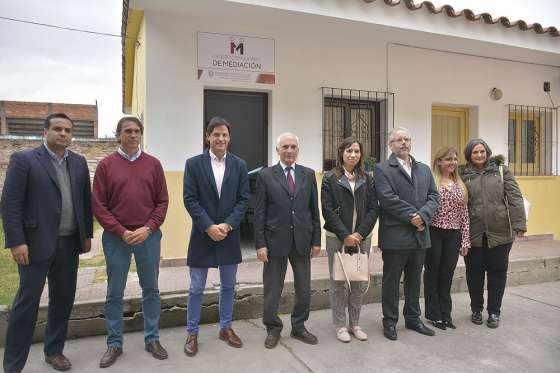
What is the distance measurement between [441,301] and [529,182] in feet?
14.4

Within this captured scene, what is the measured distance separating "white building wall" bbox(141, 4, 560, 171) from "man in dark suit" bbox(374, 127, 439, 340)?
2.34 m

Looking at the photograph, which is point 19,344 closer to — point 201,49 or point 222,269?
point 222,269

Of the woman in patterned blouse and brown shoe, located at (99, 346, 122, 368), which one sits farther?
the woman in patterned blouse

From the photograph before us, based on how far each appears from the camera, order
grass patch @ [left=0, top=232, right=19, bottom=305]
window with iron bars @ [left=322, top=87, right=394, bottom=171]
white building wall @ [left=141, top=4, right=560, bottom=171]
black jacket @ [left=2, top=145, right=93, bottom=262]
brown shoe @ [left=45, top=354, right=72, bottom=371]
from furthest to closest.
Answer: window with iron bars @ [left=322, top=87, right=394, bottom=171] < white building wall @ [left=141, top=4, right=560, bottom=171] < grass patch @ [left=0, top=232, right=19, bottom=305] < brown shoe @ [left=45, top=354, right=72, bottom=371] < black jacket @ [left=2, top=145, right=93, bottom=262]

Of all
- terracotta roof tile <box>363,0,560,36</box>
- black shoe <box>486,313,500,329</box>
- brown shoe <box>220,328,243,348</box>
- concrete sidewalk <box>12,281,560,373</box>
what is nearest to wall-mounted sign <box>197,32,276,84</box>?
terracotta roof tile <box>363,0,560,36</box>

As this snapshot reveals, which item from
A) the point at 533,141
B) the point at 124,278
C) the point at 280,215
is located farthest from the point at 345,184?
the point at 533,141

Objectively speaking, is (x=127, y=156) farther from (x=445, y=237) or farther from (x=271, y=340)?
(x=445, y=237)

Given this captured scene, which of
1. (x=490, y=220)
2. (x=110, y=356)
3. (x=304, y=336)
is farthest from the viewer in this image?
(x=490, y=220)

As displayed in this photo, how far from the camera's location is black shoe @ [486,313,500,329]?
4.35 m

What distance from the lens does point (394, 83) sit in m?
6.73

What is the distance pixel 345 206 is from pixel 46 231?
2361mm

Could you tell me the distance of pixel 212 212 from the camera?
145 inches

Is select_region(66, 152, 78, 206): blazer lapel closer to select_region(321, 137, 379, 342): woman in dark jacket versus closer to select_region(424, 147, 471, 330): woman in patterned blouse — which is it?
select_region(321, 137, 379, 342): woman in dark jacket

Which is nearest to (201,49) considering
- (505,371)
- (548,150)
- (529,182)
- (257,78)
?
(257,78)
